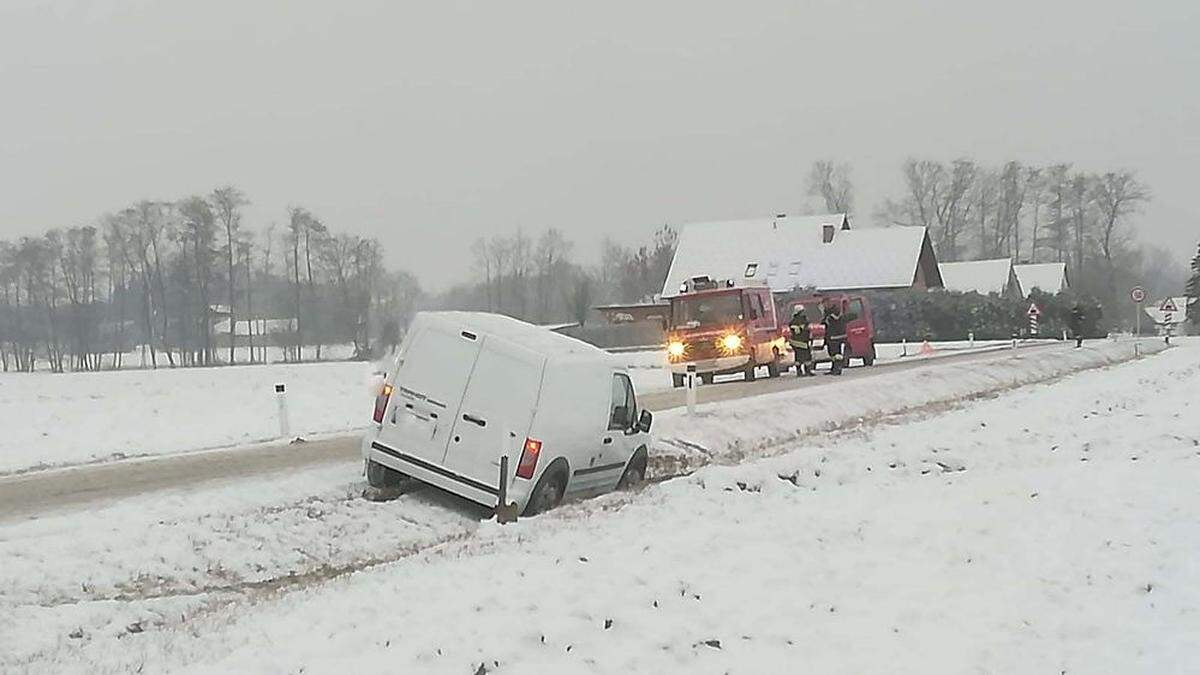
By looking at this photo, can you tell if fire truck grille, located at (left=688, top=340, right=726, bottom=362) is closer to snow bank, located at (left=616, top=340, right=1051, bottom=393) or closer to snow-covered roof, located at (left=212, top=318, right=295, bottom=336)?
snow bank, located at (left=616, top=340, right=1051, bottom=393)

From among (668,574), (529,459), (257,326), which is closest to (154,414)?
(529,459)

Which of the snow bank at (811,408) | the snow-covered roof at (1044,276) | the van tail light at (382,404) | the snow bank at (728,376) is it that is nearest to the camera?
the van tail light at (382,404)

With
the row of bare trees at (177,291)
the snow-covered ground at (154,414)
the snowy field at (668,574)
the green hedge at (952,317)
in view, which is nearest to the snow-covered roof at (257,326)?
the row of bare trees at (177,291)

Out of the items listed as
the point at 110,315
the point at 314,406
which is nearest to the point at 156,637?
the point at 314,406

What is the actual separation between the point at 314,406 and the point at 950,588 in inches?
859

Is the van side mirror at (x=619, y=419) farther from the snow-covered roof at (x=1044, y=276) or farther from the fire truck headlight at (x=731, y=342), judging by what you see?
the snow-covered roof at (x=1044, y=276)

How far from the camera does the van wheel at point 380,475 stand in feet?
44.8

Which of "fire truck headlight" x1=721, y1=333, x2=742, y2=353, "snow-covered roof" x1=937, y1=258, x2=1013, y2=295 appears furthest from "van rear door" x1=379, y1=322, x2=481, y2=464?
"snow-covered roof" x1=937, y1=258, x2=1013, y2=295

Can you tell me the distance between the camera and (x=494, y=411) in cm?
1292

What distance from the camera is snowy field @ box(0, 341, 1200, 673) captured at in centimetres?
677

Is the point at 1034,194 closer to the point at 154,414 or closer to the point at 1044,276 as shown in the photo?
the point at 1044,276

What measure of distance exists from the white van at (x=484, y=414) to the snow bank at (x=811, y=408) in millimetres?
4394

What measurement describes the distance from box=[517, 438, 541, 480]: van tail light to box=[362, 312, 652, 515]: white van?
1 cm

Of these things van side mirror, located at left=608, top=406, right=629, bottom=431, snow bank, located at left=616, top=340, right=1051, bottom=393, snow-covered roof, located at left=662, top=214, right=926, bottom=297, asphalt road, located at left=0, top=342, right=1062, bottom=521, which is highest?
snow-covered roof, located at left=662, top=214, right=926, bottom=297
